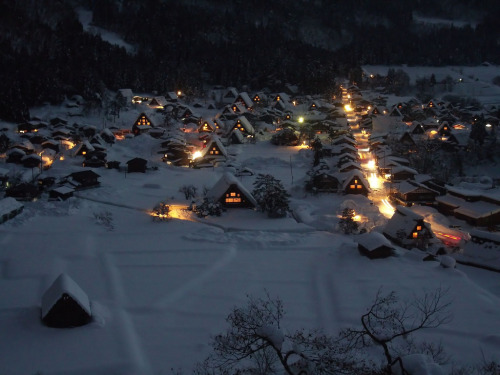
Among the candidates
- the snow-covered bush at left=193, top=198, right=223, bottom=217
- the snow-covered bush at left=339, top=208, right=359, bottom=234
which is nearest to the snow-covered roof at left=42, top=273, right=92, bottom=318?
the snow-covered bush at left=193, top=198, right=223, bottom=217

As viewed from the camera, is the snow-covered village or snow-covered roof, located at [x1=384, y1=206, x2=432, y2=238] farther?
snow-covered roof, located at [x1=384, y1=206, x2=432, y2=238]

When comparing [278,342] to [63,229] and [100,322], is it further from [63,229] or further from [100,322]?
[63,229]

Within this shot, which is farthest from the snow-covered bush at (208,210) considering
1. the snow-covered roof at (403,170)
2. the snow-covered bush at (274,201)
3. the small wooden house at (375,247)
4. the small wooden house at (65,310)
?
the snow-covered roof at (403,170)

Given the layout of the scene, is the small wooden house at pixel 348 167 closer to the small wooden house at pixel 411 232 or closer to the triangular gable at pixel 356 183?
the triangular gable at pixel 356 183

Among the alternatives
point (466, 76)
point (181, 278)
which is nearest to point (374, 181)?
point (181, 278)

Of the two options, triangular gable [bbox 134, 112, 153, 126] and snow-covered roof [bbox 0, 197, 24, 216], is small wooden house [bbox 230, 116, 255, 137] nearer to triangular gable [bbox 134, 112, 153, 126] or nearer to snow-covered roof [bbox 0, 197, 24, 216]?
triangular gable [bbox 134, 112, 153, 126]

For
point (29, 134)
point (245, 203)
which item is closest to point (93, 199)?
point (245, 203)
